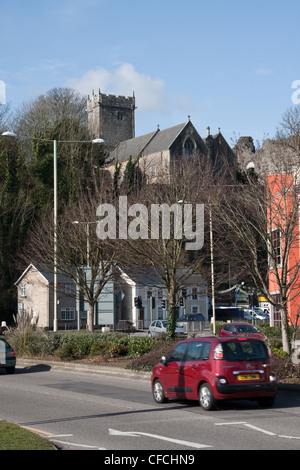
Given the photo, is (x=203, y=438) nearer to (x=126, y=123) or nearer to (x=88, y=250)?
(x=88, y=250)

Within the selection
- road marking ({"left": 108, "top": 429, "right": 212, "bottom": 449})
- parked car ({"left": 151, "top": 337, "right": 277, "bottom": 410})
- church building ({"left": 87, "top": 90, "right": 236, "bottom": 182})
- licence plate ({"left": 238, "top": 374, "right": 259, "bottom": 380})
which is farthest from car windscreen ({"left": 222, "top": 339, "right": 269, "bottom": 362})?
church building ({"left": 87, "top": 90, "right": 236, "bottom": 182})

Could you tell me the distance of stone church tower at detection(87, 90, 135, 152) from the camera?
124062 millimetres

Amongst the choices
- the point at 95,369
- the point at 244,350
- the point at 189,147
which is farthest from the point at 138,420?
the point at 189,147

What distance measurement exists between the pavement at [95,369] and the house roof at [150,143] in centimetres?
6627

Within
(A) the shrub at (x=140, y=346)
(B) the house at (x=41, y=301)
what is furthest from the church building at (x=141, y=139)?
(A) the shrub at (x=140, y=346)

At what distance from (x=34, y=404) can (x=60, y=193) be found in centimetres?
5332

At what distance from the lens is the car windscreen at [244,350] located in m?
14.3

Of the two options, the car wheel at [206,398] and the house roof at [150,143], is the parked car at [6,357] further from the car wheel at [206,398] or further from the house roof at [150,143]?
the house roof at [150,143]

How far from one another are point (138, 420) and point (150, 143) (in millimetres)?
89488

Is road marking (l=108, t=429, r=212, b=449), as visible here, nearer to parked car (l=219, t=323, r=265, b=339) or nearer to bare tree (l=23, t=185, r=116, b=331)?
bare tree (l=23, t=185, r=116, b=331)

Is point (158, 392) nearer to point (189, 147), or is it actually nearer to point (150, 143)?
point (189, 147)

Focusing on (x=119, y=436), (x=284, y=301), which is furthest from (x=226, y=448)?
(x=284, y=301)

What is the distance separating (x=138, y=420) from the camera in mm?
13328

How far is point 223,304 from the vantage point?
3147 inches
